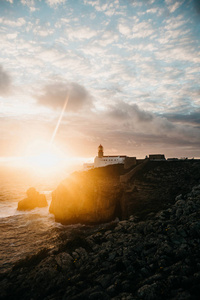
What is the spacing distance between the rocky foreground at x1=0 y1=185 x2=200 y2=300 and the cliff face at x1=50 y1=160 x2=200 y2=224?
46.0 ft

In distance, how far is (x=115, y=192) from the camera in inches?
1663

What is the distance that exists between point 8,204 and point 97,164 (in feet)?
127

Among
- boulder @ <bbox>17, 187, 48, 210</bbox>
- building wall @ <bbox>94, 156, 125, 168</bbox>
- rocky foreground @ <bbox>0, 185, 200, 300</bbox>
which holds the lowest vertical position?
boulder @ <bbox>17, 187, 48, 210</bbox>

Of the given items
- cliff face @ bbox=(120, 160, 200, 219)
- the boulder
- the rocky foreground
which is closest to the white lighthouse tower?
cliff face @ bbox=(120, 160, 200, 219)

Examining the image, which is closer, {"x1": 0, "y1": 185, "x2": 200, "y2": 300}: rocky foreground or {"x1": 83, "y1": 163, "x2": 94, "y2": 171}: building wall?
{"x1": 0, "y1": 185, "x2": 200, "y2": 300}: rocky foreground

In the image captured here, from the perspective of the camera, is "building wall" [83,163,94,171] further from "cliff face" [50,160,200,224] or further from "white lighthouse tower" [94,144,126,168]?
"cliff face" [50,160,200,224]

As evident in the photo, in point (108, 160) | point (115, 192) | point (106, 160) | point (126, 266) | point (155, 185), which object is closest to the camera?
point (126, 266)

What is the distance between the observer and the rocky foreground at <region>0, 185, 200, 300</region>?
11.4 metres

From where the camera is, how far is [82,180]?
48.3m

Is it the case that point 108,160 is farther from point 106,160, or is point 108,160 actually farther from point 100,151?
point 100,151

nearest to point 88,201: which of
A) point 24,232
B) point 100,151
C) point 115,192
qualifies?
point 115,192

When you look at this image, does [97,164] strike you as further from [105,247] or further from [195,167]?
[105,247]

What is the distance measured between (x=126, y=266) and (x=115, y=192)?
1084 inches

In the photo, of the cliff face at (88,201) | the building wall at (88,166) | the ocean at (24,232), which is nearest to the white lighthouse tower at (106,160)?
the building wall at (88,166)
